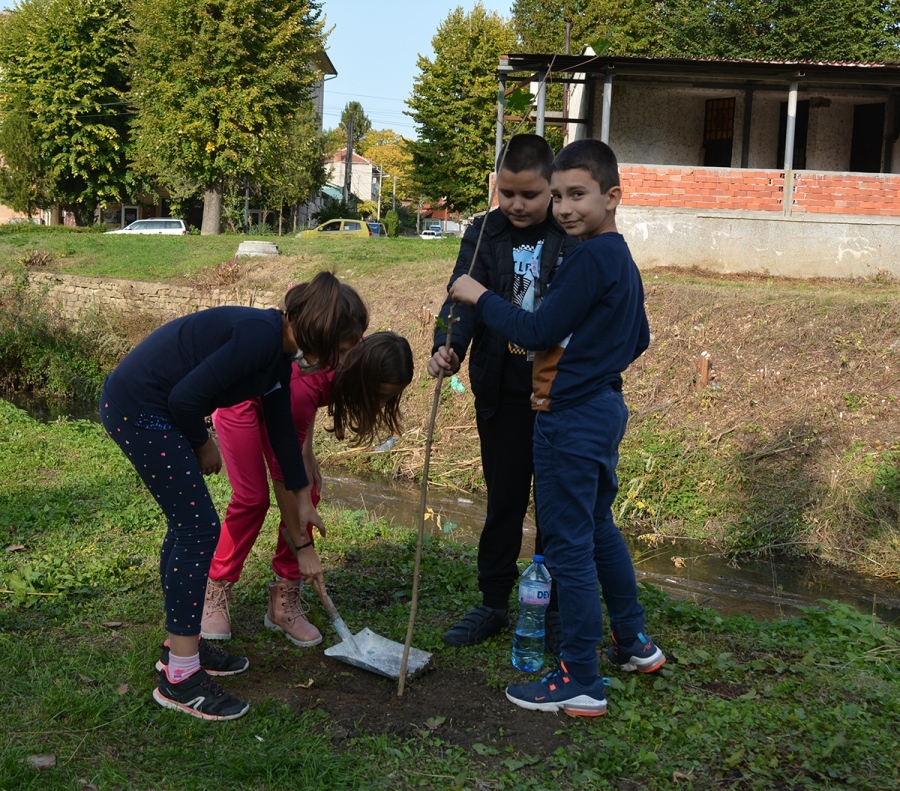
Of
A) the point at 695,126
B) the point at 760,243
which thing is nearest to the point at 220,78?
the point at 695,126

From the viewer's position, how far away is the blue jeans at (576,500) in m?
3.26

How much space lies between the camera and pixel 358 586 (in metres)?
4.60

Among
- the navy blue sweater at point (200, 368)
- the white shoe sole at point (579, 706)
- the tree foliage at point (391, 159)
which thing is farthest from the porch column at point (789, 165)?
the tree foliage at point (391, 159)

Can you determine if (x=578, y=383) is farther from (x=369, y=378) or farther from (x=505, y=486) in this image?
(x=369, y=378)

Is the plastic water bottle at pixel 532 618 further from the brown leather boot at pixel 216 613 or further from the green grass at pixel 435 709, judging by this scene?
the brown leather boot at pixel 216 613

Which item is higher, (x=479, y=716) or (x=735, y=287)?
(x=735, y=287)

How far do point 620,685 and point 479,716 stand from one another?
57 centimetres

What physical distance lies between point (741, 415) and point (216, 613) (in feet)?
24.2

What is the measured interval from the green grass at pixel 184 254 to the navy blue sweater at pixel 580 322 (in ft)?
42.0

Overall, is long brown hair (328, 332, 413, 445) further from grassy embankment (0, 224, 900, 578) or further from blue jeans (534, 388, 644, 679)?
grassy embankment (0, 224, 900, 578)

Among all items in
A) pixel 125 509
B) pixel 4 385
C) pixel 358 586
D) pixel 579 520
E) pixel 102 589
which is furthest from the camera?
pixel 4 385

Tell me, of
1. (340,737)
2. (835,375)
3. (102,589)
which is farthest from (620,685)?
(835,375)

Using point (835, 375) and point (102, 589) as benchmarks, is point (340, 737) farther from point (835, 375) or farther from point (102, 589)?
point (835, 375)

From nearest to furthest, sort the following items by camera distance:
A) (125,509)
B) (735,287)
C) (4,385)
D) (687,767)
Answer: (687,767) < (125,509) < (735,287) < (4,385)
